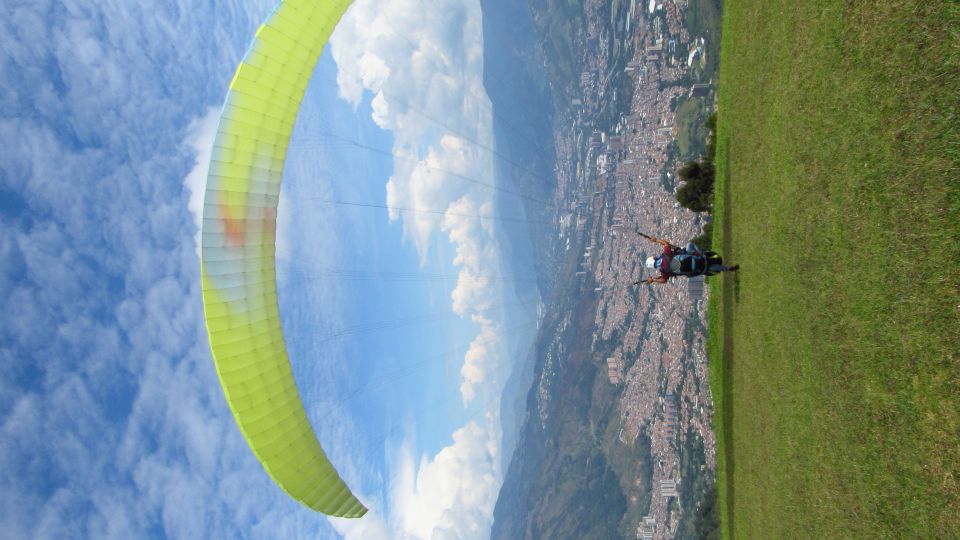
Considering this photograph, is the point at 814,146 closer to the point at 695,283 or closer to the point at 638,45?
the point at 695,283

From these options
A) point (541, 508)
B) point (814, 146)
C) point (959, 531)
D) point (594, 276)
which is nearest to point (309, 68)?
point (814, 146)

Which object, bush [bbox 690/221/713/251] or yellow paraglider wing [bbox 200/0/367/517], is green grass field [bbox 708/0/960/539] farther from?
yellow paraglider wing [bbox 200/0/367/517]

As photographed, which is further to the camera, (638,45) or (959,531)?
(638,45)

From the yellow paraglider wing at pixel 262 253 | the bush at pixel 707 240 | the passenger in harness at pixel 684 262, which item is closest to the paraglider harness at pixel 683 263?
the passenger in harness at pixel 684 262

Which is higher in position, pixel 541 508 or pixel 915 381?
pixel 915 381

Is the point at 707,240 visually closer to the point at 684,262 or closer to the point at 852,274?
the point at 684,262

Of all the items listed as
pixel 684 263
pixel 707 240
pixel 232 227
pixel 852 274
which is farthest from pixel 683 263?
pixel 232 227

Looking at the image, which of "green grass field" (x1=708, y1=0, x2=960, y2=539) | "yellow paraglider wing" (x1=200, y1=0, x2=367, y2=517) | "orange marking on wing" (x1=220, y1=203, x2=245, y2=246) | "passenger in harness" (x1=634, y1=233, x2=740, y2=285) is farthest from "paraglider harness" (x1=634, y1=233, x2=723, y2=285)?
"orange marking on wing" (x1=220, y1=203, x2=245, y2=246)
